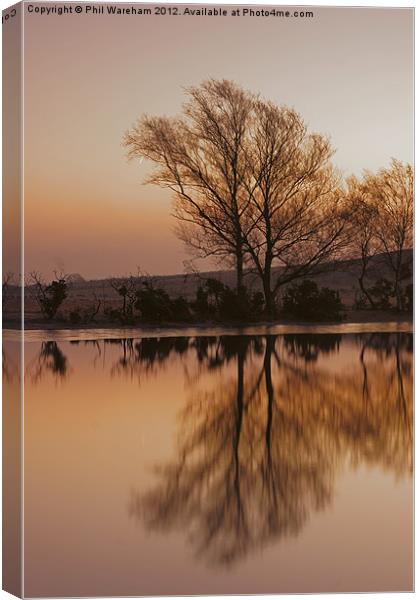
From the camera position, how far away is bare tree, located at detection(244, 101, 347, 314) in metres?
7.50

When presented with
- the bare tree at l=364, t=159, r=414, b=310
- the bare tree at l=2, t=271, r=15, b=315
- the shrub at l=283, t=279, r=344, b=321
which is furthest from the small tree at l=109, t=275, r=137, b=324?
the bare tree at l=364, t=159, r=414, b=310

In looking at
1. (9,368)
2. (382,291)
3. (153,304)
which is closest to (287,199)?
(382,291)

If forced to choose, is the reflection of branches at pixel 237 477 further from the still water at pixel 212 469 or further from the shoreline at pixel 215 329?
the shoreline at pixel 215 329

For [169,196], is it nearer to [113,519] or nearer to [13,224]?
[13,224]

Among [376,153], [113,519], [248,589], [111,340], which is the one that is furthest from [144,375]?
[376,153]

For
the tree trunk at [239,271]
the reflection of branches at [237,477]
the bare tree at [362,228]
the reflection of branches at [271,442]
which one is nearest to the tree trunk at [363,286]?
the bare tree at [362,228]

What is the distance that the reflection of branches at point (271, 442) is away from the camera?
690cm

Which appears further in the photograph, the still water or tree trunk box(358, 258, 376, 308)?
tree trunk box(358, 258, 376, 308)

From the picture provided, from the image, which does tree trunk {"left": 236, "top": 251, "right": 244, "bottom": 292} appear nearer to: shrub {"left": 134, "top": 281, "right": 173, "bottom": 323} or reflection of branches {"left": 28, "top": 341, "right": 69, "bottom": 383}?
shrub {"left": 134, "top": 281, "right": 173, "bottom": 323}

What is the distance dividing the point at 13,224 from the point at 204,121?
1.28 metres

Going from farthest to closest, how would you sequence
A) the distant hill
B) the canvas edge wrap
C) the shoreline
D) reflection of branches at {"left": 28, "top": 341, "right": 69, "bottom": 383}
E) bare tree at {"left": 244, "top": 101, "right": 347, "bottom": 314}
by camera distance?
bare tree at {"left": 244, "top": 101, "right": 347, "bottom": 314}, the shoreline, the distant hill, reflection of branches at {"left": 28, "top": 341, "right": 69, "bottom": 383}, the canvas edge wrap

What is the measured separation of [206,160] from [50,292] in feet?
4.07

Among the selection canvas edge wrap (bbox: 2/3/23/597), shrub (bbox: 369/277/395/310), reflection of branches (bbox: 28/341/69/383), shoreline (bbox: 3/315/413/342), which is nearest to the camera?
canvas edge wrap (bbox: 2/3/23/597)

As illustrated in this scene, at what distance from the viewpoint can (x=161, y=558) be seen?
268 inches
